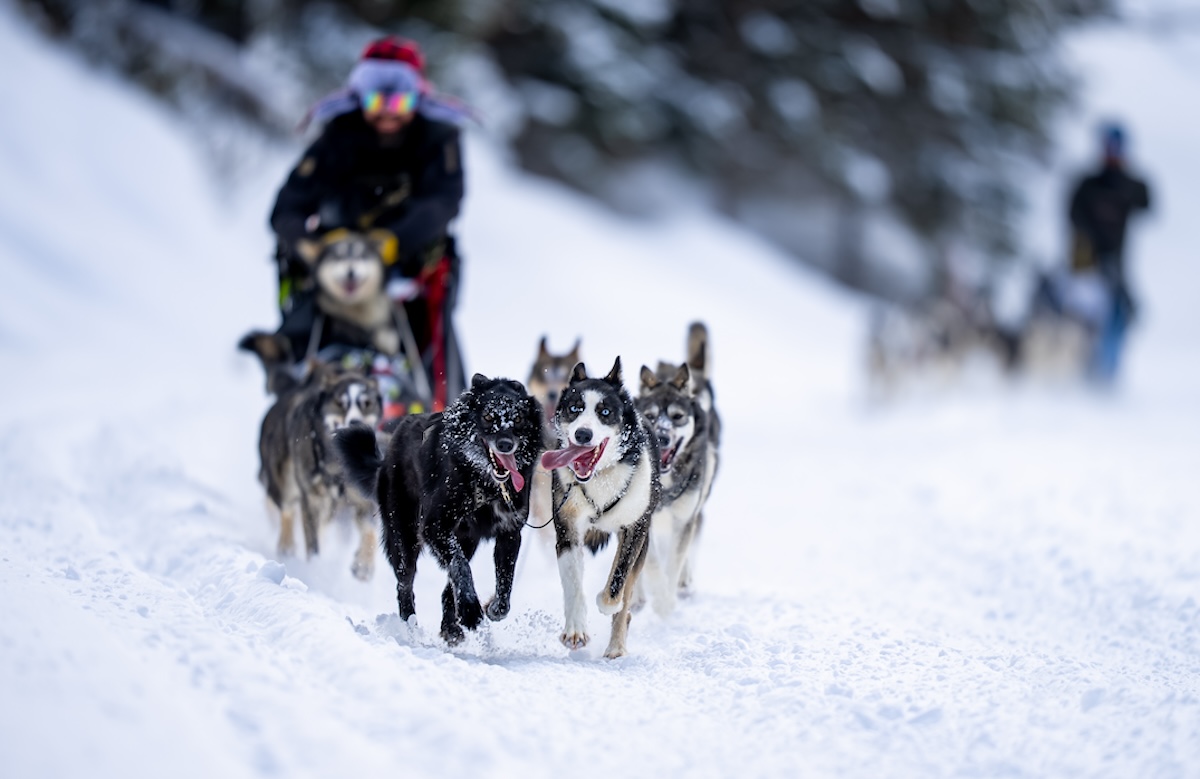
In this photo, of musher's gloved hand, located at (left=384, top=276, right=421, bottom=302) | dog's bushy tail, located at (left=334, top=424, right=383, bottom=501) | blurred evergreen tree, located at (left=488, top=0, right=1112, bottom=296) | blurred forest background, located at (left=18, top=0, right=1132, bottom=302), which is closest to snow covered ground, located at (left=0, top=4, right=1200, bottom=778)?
dog's bushy tail, located at (left=334, top=424, right=383, bottom=501)

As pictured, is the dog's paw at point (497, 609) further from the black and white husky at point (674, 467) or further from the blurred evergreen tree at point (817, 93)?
the blurred evergreen tree at point (817, 93)

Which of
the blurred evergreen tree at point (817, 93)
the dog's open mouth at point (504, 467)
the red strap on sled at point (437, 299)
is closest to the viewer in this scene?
the dog's open mouth at point (504, 467)

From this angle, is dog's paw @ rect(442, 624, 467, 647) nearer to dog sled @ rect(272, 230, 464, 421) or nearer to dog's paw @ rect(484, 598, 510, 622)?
dog's paw @ rect(484, 598, 510, 622)

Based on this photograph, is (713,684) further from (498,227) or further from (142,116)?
(498,227)

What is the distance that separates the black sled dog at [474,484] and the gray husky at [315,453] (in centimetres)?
60

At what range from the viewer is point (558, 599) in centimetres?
440

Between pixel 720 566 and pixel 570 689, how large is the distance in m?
2.32

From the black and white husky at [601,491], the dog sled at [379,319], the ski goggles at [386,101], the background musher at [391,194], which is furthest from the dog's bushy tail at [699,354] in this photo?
the ski goggles at [386,101]

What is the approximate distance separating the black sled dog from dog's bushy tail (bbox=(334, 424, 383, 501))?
0.29 metres

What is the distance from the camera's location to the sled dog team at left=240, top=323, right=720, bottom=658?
3.45 meters

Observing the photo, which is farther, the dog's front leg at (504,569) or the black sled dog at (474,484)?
the dog's front leg at (504,569)

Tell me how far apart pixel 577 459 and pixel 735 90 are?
20317 mm

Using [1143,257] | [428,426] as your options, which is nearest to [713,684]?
[428,426]

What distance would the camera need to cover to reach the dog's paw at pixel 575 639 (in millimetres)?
3541
